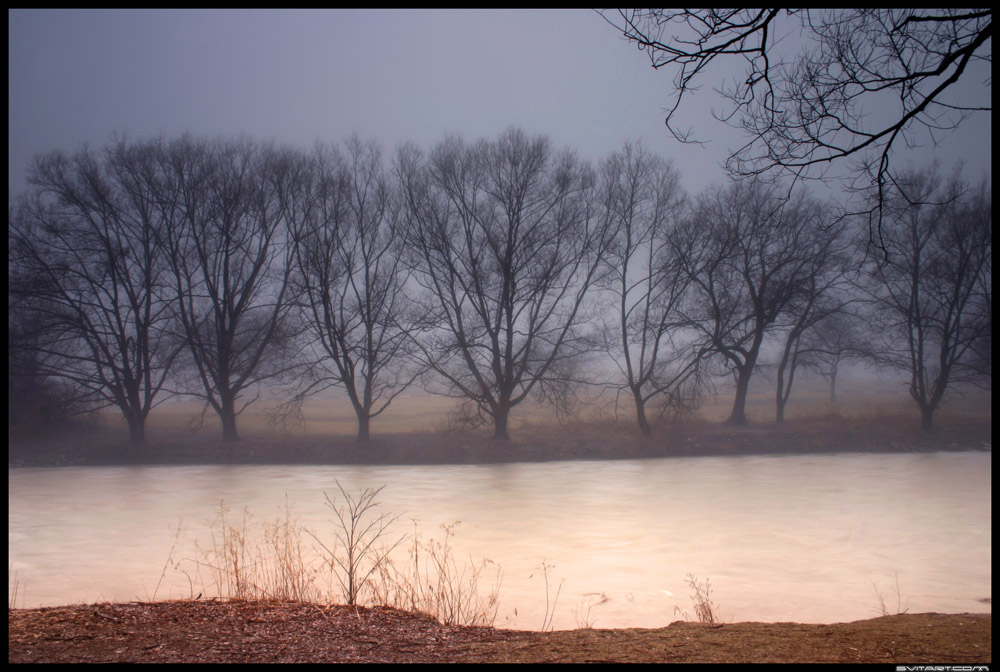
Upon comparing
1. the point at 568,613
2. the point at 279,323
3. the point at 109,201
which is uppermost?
the point at 109,201

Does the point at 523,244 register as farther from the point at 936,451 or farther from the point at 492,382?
the point at 936,451

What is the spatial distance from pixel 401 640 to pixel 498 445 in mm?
17805

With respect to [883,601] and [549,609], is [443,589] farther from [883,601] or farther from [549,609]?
[883,601]

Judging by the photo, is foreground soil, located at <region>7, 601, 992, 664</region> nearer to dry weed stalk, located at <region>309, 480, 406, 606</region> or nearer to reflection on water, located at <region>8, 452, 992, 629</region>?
dry weed stalk, located at <region>309, 480, 406, 606</region>

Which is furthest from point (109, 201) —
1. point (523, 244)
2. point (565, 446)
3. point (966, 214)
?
point (966, 214)

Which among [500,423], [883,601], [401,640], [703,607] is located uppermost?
[500,423]

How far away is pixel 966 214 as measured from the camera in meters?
22.9

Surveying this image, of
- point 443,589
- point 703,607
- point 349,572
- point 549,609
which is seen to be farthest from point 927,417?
point 349,572

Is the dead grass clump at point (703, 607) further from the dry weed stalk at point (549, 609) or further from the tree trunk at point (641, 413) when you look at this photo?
the tree trunk at point (641, 413)

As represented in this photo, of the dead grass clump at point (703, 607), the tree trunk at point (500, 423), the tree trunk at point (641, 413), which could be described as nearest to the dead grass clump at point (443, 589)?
the dead grass clump at point (703, 607)

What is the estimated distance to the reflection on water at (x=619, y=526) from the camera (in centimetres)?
713

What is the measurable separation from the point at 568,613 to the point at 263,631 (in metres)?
3.03

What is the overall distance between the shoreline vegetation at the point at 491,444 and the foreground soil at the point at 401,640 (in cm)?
1654

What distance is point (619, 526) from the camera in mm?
11336
